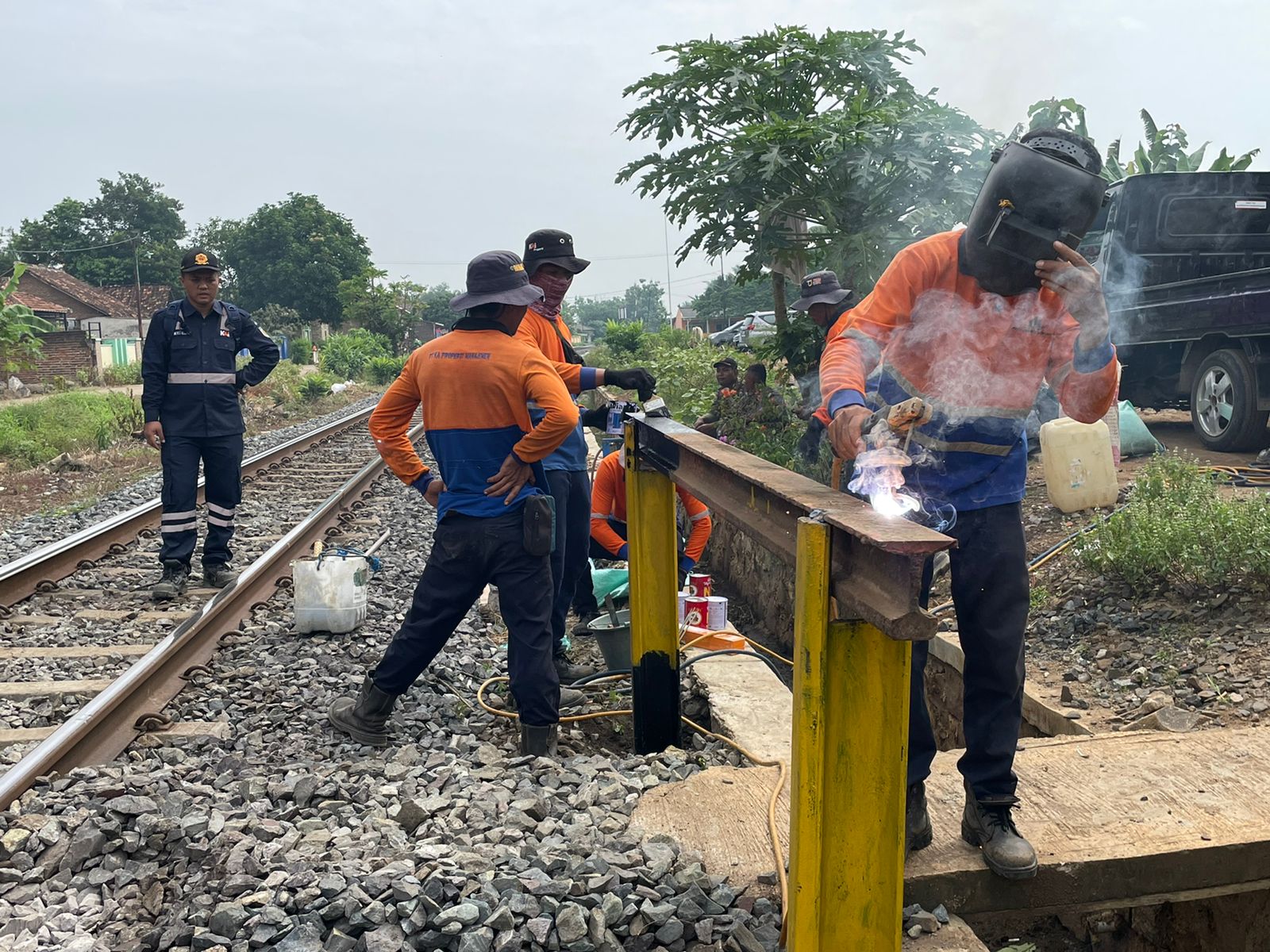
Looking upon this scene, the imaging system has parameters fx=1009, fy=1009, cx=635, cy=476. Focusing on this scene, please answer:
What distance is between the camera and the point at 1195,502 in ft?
18.5

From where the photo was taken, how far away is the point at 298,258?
212ft

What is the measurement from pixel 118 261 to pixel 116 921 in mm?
73761

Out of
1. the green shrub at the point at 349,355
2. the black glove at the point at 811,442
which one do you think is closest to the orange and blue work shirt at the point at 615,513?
the black glove at the point at 811,442

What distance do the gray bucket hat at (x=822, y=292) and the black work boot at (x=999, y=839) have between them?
14.3 ft

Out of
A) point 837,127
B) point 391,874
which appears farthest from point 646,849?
point 837,127

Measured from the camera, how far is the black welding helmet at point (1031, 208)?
8.55 ft

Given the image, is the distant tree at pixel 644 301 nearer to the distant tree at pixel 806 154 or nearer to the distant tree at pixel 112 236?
the distant tree at pixel 112 236

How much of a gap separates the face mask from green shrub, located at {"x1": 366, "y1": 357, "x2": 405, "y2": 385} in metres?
34.6

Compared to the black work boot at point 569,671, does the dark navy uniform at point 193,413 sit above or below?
above

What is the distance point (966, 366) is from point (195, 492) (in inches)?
201

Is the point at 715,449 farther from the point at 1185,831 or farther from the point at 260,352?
the point at 260,352

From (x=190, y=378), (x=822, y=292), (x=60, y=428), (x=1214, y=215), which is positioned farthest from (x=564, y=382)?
(x=60, y=428)

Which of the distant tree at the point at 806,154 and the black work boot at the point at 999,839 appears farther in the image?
the distant tree at the point at 806,154

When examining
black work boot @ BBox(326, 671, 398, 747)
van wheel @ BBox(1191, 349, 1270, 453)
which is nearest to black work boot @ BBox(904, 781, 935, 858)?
black work boot @ BBox(326, 671, 398, 747)
